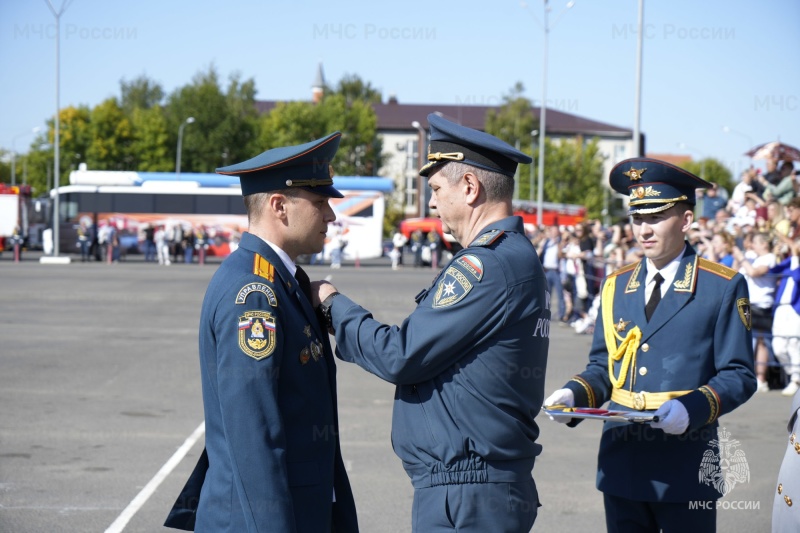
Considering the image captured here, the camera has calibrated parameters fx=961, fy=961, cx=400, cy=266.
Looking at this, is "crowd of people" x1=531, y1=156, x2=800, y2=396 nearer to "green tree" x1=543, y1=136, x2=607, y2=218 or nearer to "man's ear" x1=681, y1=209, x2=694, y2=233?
"man's ear" x1=681, y1=209, x2=694, y2=233

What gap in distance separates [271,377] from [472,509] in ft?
2.60

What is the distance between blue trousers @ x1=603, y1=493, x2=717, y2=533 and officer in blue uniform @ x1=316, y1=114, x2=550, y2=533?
80cm

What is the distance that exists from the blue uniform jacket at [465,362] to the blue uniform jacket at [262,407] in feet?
0.62

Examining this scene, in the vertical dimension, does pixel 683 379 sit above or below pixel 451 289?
below

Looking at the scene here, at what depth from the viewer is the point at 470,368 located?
126 inches

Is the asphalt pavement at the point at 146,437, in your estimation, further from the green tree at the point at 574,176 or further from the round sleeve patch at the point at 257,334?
the green tree at the point at 574,176

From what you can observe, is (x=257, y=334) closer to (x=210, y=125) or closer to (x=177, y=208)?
(x=177, y=208)

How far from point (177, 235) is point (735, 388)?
4019 cm

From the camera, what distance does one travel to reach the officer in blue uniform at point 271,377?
3010mm

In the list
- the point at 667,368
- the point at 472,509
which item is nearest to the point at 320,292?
the point at 472,509

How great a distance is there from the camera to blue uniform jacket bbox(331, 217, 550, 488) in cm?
316

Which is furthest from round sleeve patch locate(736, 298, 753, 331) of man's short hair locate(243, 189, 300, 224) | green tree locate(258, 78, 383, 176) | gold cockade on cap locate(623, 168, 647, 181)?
green tree locate(258, 78, 383, 176)

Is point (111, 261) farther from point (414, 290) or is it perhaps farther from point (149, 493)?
point (149, 493)

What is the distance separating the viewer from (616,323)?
167 inches
